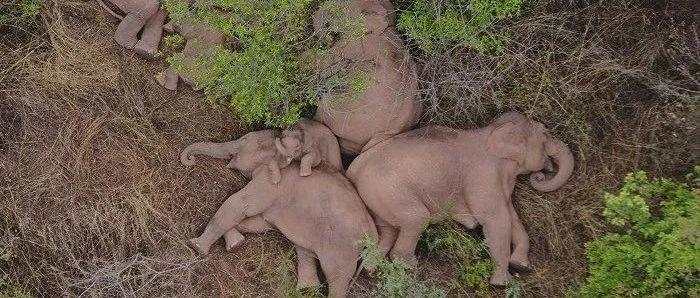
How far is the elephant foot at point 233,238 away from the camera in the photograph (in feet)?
12.6

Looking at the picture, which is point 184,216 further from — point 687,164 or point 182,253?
point 687,164

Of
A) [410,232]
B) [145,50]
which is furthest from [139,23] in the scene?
[410,232]

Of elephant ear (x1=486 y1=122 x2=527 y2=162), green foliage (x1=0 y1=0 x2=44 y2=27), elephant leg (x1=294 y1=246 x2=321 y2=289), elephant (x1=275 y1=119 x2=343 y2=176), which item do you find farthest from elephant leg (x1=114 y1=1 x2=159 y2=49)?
elephant ear (x1=486 y1=122 x2=527 y2=162)

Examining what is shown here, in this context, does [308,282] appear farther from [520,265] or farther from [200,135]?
[520,265]

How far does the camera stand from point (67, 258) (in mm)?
3881

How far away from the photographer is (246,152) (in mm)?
3787

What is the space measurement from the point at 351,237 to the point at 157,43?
1595 mm

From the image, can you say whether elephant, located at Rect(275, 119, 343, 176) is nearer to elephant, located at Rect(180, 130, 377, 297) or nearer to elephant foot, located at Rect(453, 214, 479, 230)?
elephant, located at Rect(180, 130, 377, 297)

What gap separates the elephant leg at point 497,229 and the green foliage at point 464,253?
0.07 meters

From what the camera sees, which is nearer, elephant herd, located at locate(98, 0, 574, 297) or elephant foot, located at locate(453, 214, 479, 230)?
elephant herd, located at locate(98, 0, 574, 297)

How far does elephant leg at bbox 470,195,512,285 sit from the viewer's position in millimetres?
3705

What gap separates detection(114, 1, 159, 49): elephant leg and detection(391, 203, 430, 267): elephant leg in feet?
6.02

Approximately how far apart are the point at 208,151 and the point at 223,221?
42cm

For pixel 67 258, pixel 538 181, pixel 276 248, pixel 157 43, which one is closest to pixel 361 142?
pixel 276 248
